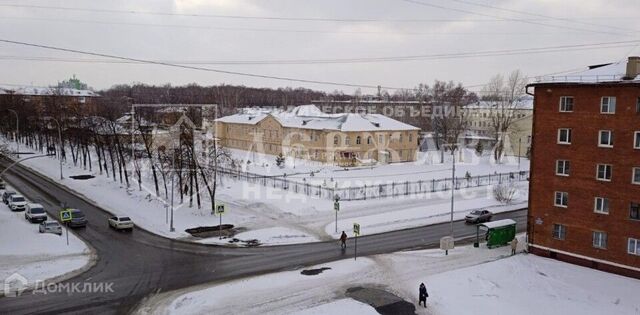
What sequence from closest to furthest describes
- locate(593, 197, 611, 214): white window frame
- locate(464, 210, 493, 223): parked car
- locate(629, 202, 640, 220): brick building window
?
locate(629, 202, 640, 220): brick building window, locate(593, 197, 611, 214): white window frame, locate(464, 210, 493, 223): parked car

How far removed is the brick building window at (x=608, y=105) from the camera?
2728cm

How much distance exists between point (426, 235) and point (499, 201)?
45.1 feet

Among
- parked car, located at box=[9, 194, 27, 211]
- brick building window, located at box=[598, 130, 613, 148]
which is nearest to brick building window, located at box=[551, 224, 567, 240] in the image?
brick building window, located at box=[598, 130, 613, 148]

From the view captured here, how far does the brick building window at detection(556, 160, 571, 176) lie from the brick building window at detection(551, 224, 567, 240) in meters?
2.88

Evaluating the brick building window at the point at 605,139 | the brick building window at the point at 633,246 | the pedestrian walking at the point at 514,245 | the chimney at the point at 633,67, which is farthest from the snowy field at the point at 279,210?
the chimney at the point at 633,67

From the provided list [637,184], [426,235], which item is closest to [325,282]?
[426,235]

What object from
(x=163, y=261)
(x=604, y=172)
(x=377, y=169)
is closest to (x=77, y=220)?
(x=163, y=261)

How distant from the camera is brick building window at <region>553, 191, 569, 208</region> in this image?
2936 cm

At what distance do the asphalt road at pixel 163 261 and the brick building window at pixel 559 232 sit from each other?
6.65 meters

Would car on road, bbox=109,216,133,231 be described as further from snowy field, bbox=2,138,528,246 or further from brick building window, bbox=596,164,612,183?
brick building window, bbox=596,164,612,183

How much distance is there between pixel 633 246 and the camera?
87.5ft

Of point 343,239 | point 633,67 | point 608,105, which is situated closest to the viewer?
point 633,67

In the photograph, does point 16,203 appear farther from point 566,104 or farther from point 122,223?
point 566,104

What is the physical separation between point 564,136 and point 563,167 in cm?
171
